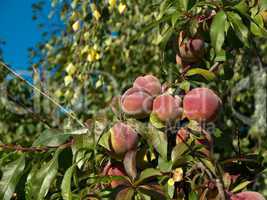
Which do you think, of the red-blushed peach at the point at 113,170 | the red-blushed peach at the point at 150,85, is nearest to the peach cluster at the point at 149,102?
the red-blushed peach at the point at 150,85

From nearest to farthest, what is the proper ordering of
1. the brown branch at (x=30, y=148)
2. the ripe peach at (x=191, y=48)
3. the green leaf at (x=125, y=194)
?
the green leaf at (x=125, y=194) < the brown branch at (x=30, y=148) < the ripe peach at (x=191, y=48)

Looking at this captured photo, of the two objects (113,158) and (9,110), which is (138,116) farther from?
(9,110)

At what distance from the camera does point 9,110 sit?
11.4 ft

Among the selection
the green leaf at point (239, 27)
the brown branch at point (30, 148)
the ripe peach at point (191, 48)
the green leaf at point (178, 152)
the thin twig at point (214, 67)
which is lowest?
the green leaf at point (178, 152)

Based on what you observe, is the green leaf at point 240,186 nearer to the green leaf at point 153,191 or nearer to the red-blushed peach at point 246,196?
the red-blushed peach at point 246,196

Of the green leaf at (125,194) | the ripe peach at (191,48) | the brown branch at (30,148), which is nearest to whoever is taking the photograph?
the green leaf at (125,194)

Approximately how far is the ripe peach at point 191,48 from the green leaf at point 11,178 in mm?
405

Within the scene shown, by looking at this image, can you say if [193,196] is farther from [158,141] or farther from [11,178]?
[11,178]

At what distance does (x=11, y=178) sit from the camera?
3.47ft

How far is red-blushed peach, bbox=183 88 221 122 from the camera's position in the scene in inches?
39.5

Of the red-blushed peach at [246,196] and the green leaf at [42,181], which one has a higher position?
the green leaf at [42,181]

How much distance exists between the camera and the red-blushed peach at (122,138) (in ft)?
3.16

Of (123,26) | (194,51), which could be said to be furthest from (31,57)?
(194,51)

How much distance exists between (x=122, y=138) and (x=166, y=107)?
10 centimetres
